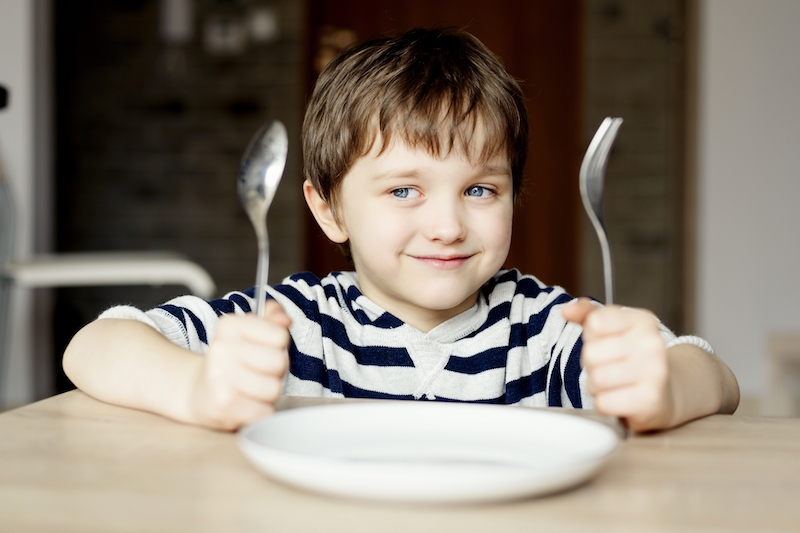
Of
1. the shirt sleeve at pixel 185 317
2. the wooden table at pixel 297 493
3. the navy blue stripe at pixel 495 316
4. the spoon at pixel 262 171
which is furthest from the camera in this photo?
the navy blue stripe at pixel 495 316

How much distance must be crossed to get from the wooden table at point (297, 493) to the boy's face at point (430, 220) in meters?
0.42

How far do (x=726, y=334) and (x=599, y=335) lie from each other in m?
2.59

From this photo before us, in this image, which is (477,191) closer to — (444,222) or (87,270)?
(444,222)

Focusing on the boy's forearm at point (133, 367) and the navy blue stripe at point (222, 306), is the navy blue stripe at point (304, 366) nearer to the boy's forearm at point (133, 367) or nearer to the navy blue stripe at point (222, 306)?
the navy blue stripe at point (222, 306)

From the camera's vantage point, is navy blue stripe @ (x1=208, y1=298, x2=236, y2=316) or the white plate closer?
the white plate

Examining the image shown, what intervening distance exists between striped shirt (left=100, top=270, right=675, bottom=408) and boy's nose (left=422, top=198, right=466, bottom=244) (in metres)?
0.16

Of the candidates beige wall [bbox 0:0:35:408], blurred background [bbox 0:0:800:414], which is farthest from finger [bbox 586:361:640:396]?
blurred background [bbox 0:0:800:414]

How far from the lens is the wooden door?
4.00 meters

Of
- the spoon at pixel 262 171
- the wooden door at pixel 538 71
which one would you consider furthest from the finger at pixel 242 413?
the wooden door at pixel 538 71

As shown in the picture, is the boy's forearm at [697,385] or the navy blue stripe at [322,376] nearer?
the boy's forearm at [697,385]

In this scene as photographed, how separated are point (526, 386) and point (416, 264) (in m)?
→ 0.21

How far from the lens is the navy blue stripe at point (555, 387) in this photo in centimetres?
97

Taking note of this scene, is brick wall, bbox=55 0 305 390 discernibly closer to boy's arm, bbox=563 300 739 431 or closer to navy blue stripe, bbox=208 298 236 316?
navy blue stripe, bbox=208 298 236 316

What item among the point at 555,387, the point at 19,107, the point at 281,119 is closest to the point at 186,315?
the point at 555,387
